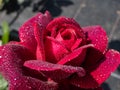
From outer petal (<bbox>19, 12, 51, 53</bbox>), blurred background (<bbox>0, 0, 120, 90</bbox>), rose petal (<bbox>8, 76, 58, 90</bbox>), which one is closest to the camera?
rose petal (<bbox>8, 76, 58, 90</bbox>)

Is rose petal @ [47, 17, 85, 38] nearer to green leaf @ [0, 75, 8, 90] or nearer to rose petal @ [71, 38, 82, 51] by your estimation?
rose petal @ [71, 38, 82, 51]

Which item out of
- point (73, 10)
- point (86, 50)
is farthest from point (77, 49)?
point (73, 10)

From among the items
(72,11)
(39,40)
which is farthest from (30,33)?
(72,11)

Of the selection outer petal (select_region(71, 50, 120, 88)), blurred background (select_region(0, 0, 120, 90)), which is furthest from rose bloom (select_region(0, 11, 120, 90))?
blurred background (select_region(0, 0, 120, 90))

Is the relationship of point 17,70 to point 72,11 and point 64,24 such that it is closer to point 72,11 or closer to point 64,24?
point 64,24

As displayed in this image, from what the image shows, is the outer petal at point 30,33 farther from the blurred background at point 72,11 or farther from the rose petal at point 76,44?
the blurred background at point 72,11

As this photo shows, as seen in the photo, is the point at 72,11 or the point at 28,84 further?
the point at 72,11
